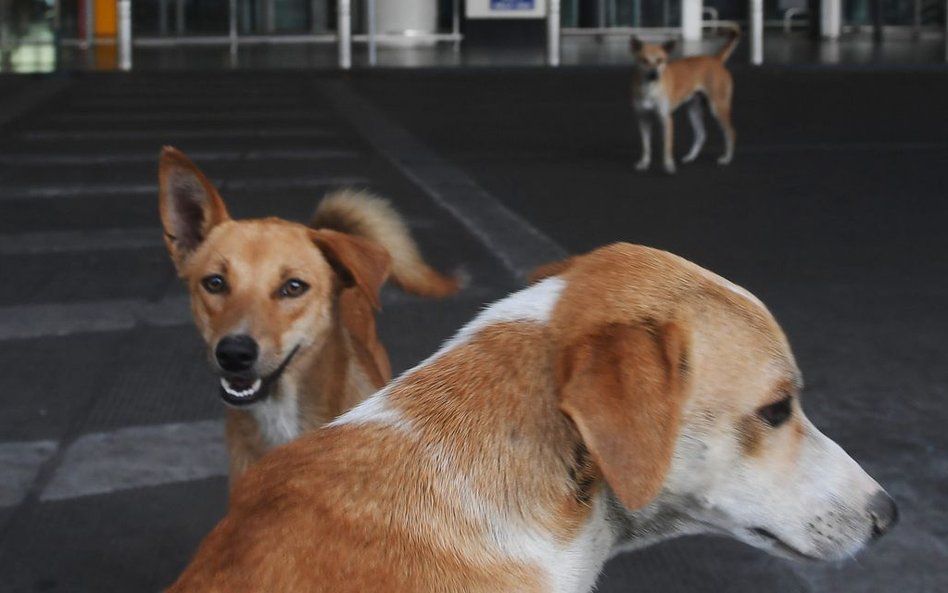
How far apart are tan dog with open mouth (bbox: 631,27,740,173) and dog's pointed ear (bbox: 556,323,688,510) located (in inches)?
436

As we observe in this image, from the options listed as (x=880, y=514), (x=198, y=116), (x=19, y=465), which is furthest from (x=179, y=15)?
(x=880, y=514)

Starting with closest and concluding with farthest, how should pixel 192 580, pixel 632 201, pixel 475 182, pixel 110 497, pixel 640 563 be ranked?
pixel 192 580
pixel 640 563
pixel 110 497
pixel 632 201
pixel 475 182

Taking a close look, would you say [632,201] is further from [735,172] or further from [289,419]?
[289,419]

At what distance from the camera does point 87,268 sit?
861cm

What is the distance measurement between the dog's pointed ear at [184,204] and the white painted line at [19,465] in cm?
103

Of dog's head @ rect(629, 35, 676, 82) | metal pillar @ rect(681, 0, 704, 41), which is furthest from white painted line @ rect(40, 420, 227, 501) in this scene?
metal pillar @ rect(681, 0, 704, 41)

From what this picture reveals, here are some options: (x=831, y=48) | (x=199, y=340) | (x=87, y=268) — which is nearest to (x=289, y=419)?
(x=199, y=340)

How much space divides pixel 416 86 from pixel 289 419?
59.2 ft

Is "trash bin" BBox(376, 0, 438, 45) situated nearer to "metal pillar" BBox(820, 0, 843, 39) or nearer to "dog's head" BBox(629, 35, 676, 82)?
"metal pillar" BBox(820, 0, 843, 39)

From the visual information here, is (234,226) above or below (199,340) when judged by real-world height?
above

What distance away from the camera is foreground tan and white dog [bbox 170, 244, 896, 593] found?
2.30 meters

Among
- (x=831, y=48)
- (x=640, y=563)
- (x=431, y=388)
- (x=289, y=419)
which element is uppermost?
(x=831, y=48)

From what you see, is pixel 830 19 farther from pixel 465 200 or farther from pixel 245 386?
pixel 245 386

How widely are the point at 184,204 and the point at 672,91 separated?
10.2 metres
